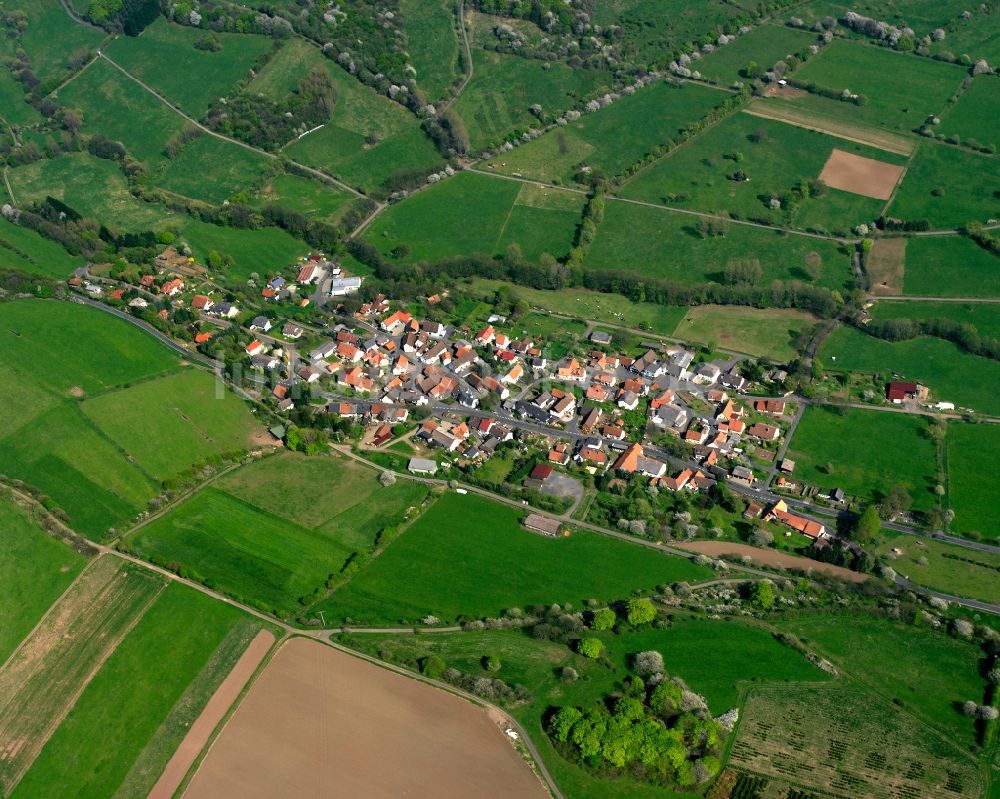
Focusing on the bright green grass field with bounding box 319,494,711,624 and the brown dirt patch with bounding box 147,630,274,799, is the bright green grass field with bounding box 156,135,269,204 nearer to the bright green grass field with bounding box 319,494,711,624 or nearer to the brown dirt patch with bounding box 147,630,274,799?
the bright green grass field with bounding box 319,494,711,624

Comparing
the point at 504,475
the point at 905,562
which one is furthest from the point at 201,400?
the point at 905,562

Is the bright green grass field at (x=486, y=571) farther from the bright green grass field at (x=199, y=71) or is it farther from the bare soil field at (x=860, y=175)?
the bright green grass field at (x=199, y=71)

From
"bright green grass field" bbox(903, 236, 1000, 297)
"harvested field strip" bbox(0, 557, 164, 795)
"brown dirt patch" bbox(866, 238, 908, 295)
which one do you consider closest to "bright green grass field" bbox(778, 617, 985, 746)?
"harvested field strip" bbox(0, 557, 164, 795)

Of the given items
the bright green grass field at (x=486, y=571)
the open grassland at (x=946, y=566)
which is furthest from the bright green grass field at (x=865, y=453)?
the bright green grass field at (x=486, y=571)

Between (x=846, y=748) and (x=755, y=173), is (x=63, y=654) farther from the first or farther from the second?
(x=755, y=173)

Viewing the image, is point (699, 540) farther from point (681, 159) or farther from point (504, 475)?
point (681, 159)
